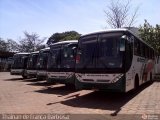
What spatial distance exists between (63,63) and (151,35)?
20.1 metres

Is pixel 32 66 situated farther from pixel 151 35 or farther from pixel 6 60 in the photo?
pixel 6 60

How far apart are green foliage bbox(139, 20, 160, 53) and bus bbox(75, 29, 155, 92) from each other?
20965 millimetres

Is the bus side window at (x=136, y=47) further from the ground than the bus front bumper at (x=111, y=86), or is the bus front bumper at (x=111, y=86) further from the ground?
the bus side window at (x=136, y=47)

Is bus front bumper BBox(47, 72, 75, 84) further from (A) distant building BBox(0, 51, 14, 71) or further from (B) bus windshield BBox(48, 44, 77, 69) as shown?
(A) distant building BBox(0, 51, 14, 71)

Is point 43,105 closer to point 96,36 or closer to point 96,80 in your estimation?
point 96,80

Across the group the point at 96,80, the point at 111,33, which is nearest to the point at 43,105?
the point at 96,80

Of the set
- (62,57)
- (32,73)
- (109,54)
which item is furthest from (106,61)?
(32,73)

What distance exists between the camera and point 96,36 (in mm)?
11961

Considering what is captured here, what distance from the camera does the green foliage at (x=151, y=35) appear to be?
106ft

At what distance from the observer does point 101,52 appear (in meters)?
11.6

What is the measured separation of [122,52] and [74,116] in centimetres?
377

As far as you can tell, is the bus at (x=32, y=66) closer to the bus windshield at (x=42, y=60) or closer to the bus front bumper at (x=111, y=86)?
the bus windshield at (x=42, y=60)

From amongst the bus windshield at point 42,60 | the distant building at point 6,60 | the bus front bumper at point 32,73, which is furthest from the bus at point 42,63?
the distant building at point 6,60

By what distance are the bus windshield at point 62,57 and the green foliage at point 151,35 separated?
1841cm
